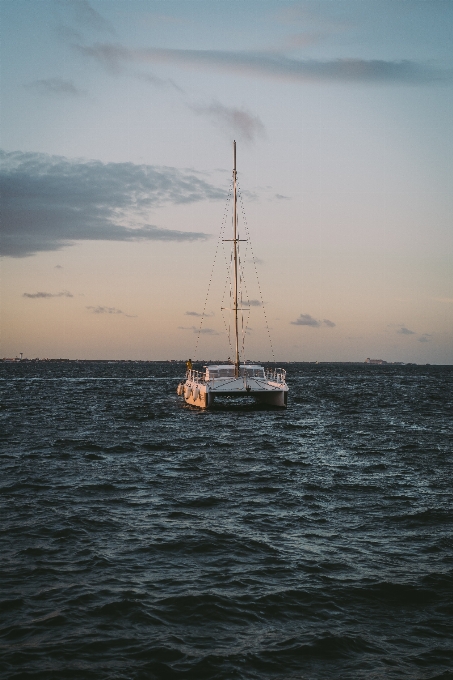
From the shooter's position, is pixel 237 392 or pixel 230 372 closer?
pixel 237 392

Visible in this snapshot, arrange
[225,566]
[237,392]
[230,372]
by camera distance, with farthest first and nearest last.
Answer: [230,372] < [237,392] < [225,566]

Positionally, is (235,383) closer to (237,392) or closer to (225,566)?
(237,392)

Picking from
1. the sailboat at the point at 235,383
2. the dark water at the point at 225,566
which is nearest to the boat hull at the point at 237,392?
the sailboat at the point at 235,383

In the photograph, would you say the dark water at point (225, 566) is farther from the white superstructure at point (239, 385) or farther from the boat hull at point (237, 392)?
the white superstructure at point (239, 385)

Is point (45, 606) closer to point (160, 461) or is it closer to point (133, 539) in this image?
point (133, 539)

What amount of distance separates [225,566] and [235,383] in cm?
2834

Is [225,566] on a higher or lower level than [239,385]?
lower

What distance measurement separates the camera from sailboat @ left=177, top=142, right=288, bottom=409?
39.4 metres

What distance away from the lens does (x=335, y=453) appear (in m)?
24.8

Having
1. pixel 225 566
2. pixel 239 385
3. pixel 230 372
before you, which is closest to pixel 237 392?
pixel 239 385

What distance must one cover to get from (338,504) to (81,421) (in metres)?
24.5

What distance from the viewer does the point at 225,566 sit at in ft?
36.4

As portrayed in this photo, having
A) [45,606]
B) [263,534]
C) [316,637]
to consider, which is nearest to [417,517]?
[263,534]

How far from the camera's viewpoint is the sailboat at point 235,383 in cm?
3941
